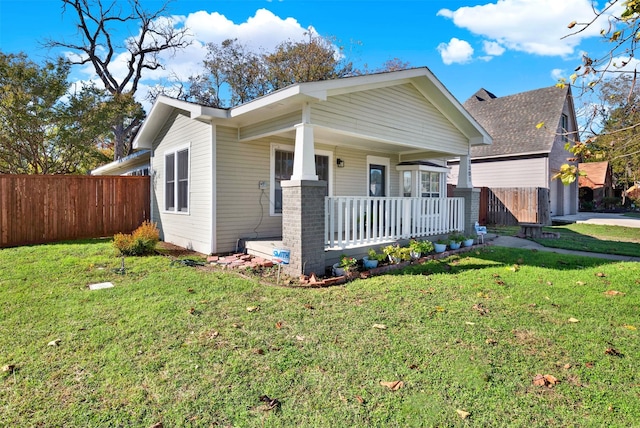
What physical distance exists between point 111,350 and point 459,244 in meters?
7.46

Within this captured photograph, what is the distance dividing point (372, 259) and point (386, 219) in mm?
1235

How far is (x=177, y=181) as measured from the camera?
9.25m

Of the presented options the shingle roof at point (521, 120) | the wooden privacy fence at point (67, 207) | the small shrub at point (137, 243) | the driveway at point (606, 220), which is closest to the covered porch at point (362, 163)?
the small shrub at point (137, 243)

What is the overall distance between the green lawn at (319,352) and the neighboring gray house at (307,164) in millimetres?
1542

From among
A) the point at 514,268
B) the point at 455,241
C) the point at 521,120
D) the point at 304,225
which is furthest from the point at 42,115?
the point at 521,120

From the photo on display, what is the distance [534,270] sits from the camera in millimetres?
6285

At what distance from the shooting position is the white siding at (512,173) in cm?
1645

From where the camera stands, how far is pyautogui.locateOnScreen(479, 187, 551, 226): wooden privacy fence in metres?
14.6

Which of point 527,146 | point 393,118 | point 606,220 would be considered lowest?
point 606,220

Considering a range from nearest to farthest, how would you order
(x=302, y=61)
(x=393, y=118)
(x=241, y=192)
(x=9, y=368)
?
(x=9, y=368), (x=393, y=118), (x=241, y=192), (x=302, y=61)

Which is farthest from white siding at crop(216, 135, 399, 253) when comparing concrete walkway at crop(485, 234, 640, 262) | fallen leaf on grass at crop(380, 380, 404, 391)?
concrete walkway at crop(485, 234, 640, 262)

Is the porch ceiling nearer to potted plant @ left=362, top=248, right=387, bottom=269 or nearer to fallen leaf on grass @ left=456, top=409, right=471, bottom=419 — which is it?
potted plant @ left=362, top=248, right=387, bottom=269

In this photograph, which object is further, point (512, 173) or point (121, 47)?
point (121, 47)

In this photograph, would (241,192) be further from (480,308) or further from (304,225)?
(480,308)
